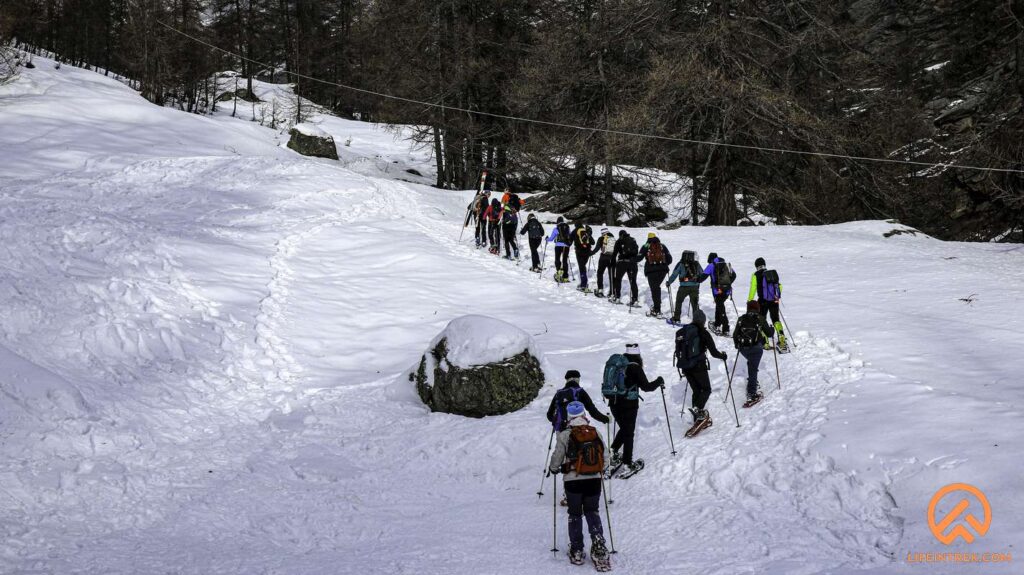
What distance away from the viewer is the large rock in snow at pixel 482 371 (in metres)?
10.4

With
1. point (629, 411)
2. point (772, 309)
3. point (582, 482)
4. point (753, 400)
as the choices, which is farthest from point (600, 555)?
point (772, 309)

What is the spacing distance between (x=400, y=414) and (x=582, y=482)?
5094mm

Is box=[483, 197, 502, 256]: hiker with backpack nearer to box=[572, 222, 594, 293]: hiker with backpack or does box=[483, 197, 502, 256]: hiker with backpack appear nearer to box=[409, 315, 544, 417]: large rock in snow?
box=[572, 222, 594, 293]: hiker with backpack

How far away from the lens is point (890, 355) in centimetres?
1029

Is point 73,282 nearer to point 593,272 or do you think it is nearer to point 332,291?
point 332,291

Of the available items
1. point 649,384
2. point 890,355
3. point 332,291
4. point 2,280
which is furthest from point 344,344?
point 890,355

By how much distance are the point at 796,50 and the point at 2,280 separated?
72.7 feet

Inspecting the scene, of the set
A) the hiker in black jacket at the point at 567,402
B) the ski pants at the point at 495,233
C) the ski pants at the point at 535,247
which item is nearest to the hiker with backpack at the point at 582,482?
the hiker in black jacket at the point at 567,402


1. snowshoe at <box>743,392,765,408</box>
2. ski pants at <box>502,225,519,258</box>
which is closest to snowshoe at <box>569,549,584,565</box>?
snowshoe at <box>743,392,765,408</box>

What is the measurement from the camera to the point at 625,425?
8281mm

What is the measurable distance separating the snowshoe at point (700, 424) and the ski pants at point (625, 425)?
1.13 metres

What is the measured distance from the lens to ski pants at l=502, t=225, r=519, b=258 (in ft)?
64.0

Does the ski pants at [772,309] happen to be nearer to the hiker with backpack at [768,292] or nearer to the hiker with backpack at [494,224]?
the hiker with backpack at [768,292]

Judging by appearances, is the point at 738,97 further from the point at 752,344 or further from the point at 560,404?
the point at 560,404
